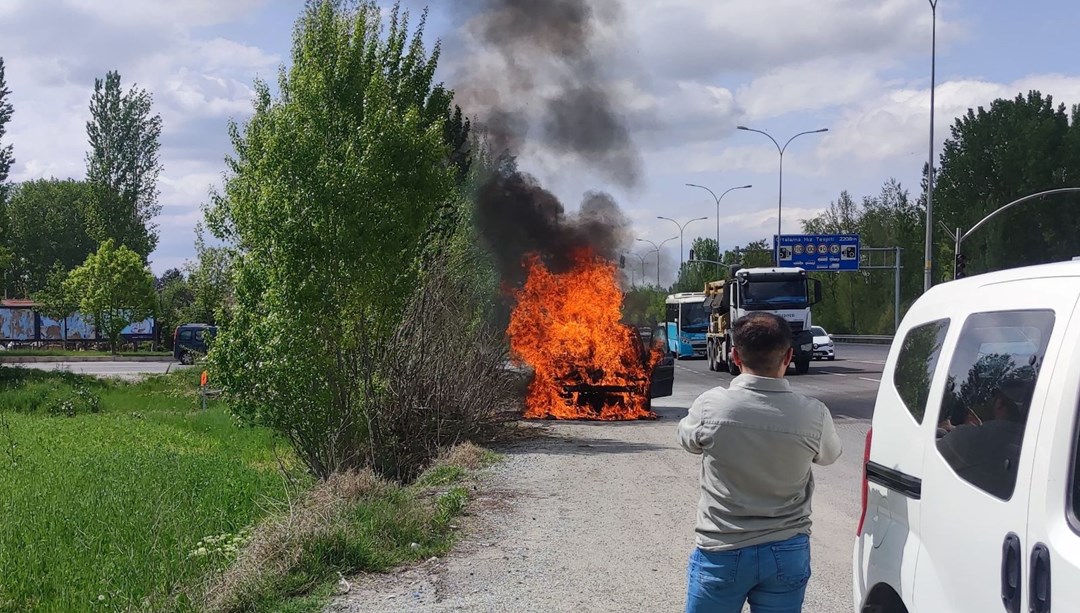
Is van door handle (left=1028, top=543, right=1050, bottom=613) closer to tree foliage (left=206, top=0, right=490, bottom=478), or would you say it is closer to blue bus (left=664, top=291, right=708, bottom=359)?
tree foliage (left=206, top=0, right=490, bottom=478)

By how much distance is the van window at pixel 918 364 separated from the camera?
343 cm

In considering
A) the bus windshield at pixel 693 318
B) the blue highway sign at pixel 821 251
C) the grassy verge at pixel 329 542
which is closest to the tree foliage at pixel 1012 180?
the blue highway sign at pixel 821 251

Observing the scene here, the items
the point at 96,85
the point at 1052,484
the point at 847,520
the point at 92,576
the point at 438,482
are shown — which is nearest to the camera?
the point at 1052,484

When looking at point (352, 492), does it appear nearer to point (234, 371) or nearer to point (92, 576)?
point (92, 576)

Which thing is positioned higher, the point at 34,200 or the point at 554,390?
the point at 34,200

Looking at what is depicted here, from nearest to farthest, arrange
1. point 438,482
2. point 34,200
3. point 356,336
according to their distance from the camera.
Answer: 1. point 438,482
2. point 356,336
3. point 34,200

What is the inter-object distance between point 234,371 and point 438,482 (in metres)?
2.62

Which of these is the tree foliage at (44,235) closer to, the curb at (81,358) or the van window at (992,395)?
the curb at (81,358)

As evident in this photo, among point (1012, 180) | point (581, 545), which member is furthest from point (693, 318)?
point (581, 545)

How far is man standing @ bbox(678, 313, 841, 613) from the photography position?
350 centimetres

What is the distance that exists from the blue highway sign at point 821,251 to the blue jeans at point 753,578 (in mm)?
47997

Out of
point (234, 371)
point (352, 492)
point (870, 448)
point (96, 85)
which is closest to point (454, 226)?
point (234, 371)

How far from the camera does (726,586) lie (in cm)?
348

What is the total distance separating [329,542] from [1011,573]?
5.21m
